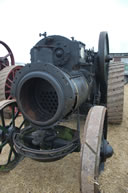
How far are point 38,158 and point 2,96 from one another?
2977 millimetres

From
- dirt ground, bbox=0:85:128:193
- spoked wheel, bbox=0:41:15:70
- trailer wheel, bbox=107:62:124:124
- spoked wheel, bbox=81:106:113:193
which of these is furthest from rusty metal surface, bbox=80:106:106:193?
spoked wheel, bbox=0:41:15:70

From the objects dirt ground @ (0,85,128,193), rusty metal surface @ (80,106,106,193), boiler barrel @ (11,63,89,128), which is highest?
boiler barrel @ (11,63,89,128)

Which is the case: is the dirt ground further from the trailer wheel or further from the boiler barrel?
the trailer wheel

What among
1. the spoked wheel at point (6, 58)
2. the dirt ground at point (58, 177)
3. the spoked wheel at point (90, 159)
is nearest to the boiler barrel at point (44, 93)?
the spoked wheel at point (90, 159)

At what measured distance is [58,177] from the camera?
7.55ft

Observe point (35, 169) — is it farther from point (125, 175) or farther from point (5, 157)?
point (125, 175)

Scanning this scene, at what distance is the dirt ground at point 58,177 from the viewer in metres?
2.09

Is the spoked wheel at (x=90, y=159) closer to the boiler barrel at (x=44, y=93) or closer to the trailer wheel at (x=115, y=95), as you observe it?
the boiler barrel at (x=44, y=93)

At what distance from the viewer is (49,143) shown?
214 centimetres

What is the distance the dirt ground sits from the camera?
2090mm

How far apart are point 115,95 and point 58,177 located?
211 cm

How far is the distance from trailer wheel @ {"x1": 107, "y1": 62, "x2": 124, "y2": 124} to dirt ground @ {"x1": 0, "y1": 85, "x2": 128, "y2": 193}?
1039mm

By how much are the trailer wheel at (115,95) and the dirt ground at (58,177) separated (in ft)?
3.41

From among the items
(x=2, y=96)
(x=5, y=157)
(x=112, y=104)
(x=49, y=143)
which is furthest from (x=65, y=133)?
(x=2, y=96)
